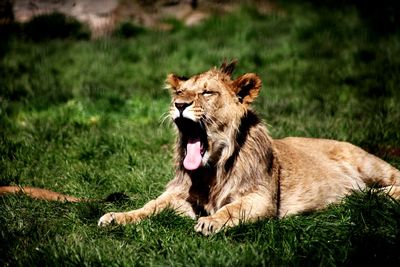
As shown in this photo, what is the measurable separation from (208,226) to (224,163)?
75 cm

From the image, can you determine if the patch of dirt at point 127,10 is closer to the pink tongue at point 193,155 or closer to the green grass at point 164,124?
the green grass at point 164,124

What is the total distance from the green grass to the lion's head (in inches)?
22.9

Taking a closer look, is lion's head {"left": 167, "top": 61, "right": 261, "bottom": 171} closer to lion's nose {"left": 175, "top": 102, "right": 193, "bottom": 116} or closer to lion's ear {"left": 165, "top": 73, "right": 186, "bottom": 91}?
lion's nose {"left": 175, "top": 102, "right": 193, "bottom": 116}

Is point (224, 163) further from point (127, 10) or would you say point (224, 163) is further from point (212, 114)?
point (127, 10)

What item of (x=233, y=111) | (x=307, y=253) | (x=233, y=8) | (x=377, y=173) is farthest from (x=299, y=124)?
(x=233, y=8)

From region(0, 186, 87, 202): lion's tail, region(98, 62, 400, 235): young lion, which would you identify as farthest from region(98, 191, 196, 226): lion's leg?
region(0, 186, 87, 202): lion's tail

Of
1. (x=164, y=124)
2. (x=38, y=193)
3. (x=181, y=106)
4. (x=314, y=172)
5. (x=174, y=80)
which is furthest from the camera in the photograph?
(x=164, y=124)

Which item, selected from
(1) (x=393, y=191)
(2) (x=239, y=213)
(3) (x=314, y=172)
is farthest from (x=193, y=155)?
(1) (x=393, y=191)

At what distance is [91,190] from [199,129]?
1.61 m

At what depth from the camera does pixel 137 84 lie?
381 inches

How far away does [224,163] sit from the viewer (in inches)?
179

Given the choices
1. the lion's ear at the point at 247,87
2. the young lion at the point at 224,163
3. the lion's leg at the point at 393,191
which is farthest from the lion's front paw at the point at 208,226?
the lion's leg at the point at 393,191

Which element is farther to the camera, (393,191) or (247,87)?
(393,191)

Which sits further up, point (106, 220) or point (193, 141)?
point (193, 141)
